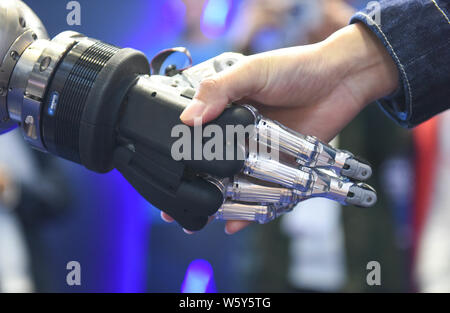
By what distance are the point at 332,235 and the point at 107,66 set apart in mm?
1082

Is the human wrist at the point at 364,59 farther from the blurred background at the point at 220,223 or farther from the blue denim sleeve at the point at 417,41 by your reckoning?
the blurred background at the point at 220,223

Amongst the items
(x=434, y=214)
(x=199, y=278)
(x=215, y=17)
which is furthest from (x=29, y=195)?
(x=434, y=214)

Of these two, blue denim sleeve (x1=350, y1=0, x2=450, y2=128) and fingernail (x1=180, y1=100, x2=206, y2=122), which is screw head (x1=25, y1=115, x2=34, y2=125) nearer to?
fingernail (x1=180, y1=100, x2=206, y2=122)

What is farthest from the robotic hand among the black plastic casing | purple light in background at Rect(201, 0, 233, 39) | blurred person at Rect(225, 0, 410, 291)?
purple light in background at Rect(201, 0, 233, 39)

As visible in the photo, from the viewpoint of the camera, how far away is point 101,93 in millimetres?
611

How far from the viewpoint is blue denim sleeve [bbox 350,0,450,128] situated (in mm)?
701

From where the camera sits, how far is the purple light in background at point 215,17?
63.6 inches

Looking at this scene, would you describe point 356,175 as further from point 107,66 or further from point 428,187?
point 428,187

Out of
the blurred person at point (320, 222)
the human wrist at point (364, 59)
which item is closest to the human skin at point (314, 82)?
the human wrist at point (364, 59)

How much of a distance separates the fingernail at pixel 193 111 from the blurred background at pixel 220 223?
73 cm

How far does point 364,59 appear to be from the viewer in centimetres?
78

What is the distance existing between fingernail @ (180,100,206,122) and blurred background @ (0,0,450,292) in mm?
735
